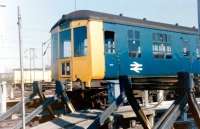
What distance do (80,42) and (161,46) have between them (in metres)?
4.08

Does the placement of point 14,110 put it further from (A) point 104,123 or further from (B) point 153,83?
(B) point 153,83

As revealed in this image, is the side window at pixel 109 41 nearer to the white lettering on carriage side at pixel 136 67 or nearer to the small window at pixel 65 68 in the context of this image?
the white lettering on carriage side at pixel 136 67

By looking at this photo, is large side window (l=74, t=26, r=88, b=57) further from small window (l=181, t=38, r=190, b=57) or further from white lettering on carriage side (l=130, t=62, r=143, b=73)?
small window (l=181, t=38, r=190, b=57)

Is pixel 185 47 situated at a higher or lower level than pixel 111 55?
higher

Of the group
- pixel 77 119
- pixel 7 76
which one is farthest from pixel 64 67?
pixel 7 76

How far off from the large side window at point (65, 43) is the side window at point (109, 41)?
1434 millimetres

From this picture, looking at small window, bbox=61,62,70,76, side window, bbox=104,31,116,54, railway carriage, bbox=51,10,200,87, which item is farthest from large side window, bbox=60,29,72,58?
side window, bbox=104,31,116,54

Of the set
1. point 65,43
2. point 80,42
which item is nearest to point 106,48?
point 80,42

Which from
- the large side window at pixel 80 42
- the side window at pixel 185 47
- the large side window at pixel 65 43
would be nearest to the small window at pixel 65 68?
the large side window at pixel 65 43

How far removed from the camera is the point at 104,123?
8.59 metres

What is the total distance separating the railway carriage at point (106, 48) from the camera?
1406 cm

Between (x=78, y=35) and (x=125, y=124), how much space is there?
575 centimetres

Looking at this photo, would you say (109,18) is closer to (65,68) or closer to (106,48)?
(106,48)

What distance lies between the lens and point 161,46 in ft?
54.9
